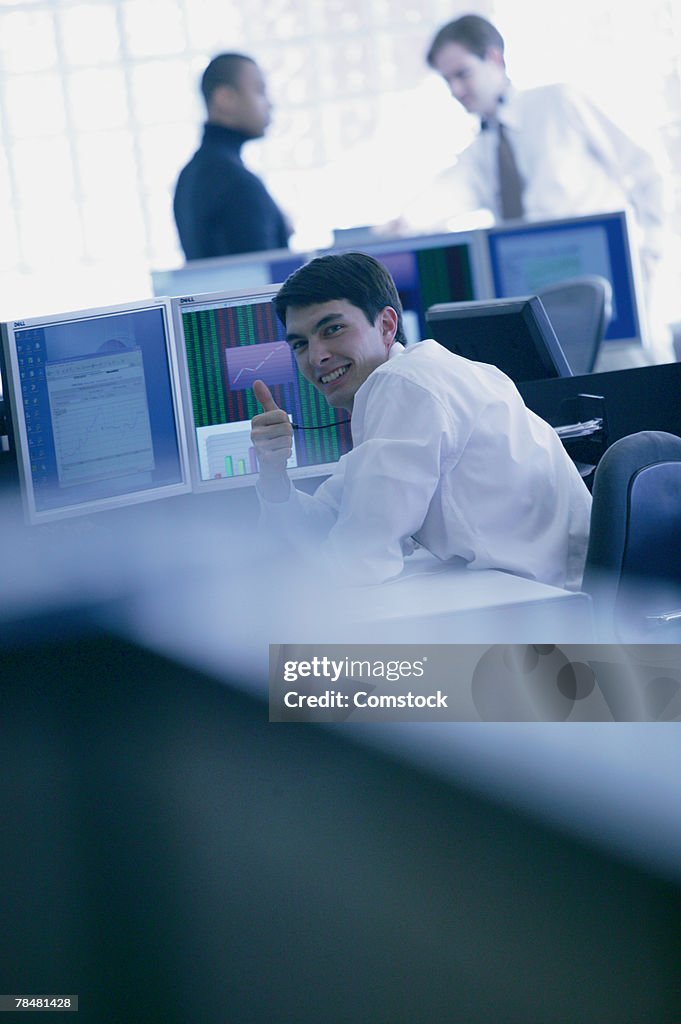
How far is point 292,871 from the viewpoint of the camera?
0.75 meters

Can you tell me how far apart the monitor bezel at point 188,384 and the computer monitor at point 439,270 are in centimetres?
41

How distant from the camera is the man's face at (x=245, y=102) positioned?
10.1ft

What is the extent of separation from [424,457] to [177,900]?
1.43ft

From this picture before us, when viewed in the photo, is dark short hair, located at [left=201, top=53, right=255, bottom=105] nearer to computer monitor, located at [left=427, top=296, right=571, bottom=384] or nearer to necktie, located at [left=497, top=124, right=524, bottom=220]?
necktie, located at [left=497, top=124, right=524, bottom=220]

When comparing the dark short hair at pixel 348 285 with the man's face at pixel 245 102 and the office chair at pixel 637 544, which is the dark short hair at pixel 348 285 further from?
the man's face at pixel 245 102

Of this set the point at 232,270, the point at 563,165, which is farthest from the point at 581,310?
the point at 563,165

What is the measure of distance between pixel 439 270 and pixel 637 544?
162cm

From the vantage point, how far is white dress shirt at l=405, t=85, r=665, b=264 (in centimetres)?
335

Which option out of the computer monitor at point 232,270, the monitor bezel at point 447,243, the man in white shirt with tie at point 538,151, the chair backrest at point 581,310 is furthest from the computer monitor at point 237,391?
the man in white shirt with tie at point 538,151

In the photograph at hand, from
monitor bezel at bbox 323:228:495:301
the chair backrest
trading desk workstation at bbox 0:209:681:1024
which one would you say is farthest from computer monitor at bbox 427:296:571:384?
monitor bezel at bbox 323:228:495:301

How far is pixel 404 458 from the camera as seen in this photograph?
104cm

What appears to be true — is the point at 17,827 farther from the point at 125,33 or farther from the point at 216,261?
the point at 125,33

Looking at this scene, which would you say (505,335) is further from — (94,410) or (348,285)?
(94,410)

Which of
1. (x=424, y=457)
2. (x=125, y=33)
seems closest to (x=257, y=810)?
(x=424, y=457)
